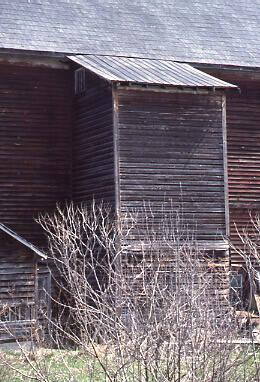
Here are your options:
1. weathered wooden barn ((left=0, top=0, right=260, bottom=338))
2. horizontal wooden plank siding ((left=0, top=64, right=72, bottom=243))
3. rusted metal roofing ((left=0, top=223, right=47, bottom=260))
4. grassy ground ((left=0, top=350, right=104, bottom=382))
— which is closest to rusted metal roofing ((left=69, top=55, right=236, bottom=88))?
weathered wooden barn ((left=0, top=0, right=260, bottom=338))

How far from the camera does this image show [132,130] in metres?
20.7

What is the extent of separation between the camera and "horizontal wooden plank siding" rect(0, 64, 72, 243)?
21766mm

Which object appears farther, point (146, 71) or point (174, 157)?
point (146, 71)

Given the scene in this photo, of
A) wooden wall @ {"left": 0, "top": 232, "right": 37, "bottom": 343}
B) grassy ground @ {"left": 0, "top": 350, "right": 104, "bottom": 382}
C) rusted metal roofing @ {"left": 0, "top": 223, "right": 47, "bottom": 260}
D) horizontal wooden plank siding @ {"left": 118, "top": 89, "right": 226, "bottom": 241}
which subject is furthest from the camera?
horizontal wooden plank siding @ {"left": 118, "top": 89, "right": 226, "bottom": 241}

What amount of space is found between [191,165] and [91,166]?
2.43 metres

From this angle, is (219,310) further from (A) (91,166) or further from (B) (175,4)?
(B) (175,4)

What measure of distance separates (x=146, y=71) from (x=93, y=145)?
2.18 metres

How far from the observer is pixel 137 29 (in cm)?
2403

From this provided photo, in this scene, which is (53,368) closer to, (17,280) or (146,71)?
(17,280)

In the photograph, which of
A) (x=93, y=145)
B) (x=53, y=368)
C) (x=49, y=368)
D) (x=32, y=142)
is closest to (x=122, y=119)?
(x=93, y=145)

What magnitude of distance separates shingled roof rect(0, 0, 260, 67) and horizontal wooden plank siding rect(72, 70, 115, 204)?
1385 mm

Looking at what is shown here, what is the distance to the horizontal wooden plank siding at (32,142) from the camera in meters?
21.8

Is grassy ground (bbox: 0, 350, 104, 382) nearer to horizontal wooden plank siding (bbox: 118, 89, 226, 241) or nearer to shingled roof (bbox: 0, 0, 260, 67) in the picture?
horizontal wooden plank siding (bbox: 118, 89, 226, 241)

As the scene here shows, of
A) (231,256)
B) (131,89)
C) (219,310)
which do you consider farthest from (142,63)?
(219,310)
